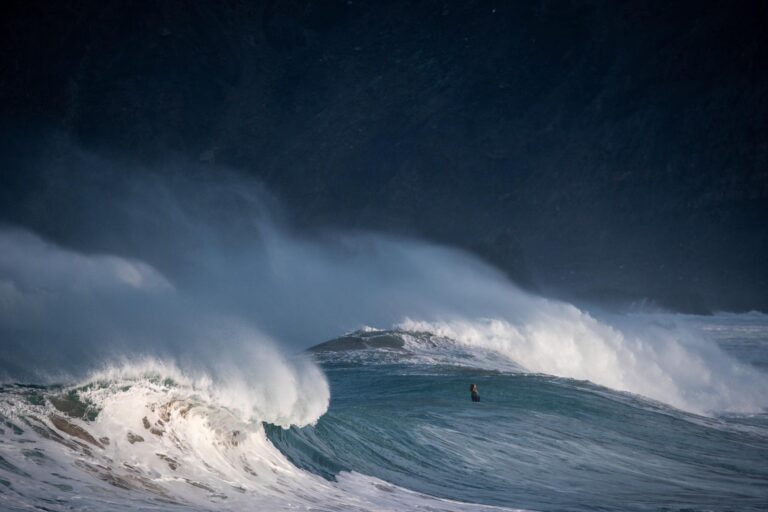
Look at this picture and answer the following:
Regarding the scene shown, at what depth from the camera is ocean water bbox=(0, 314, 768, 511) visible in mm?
8289

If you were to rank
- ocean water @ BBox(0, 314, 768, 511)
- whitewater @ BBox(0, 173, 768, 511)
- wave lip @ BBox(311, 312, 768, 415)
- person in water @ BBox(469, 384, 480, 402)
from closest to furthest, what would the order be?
1. ocean water @ BBox(0, 314, 768, 511)
2. whitewater @ BBox(0, 173, 768, 511)
3. person in water @ BBox(469, 384, 480, 402)
4. wave lip @ BBox(311, 312, 768, 415)

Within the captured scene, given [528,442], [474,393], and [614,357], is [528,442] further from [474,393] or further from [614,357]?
[614,357]

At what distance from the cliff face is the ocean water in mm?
39328

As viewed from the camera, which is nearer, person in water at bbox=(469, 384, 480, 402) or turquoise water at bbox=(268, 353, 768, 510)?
turquoise water at bbox=(268, 353, 768, 510)

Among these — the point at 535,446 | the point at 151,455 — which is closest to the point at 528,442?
the point at 535,446

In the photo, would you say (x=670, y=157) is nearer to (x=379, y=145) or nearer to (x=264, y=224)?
(x=379, y=145)

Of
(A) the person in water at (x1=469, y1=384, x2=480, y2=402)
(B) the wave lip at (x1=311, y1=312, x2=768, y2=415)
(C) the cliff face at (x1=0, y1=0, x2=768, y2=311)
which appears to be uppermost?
(C) the cliff face at (x1=0, y1=0, x2=768, y2=311)

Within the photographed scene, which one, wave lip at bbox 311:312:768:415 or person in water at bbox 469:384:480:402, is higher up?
wave lip at bbox 311:312:768:415

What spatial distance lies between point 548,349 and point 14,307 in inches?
665

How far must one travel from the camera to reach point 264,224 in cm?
6688

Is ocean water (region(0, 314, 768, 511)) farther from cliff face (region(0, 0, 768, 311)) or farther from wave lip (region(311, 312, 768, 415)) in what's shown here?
cliff face (region(0, 0, 768, 311))

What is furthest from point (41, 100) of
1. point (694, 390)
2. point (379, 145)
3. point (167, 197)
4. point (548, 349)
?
point (694, 390)

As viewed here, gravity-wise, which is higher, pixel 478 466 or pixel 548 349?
pixel 548 349

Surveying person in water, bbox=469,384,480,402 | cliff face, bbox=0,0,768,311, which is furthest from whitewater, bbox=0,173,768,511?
cliff face, bbox=0,0,768,311
